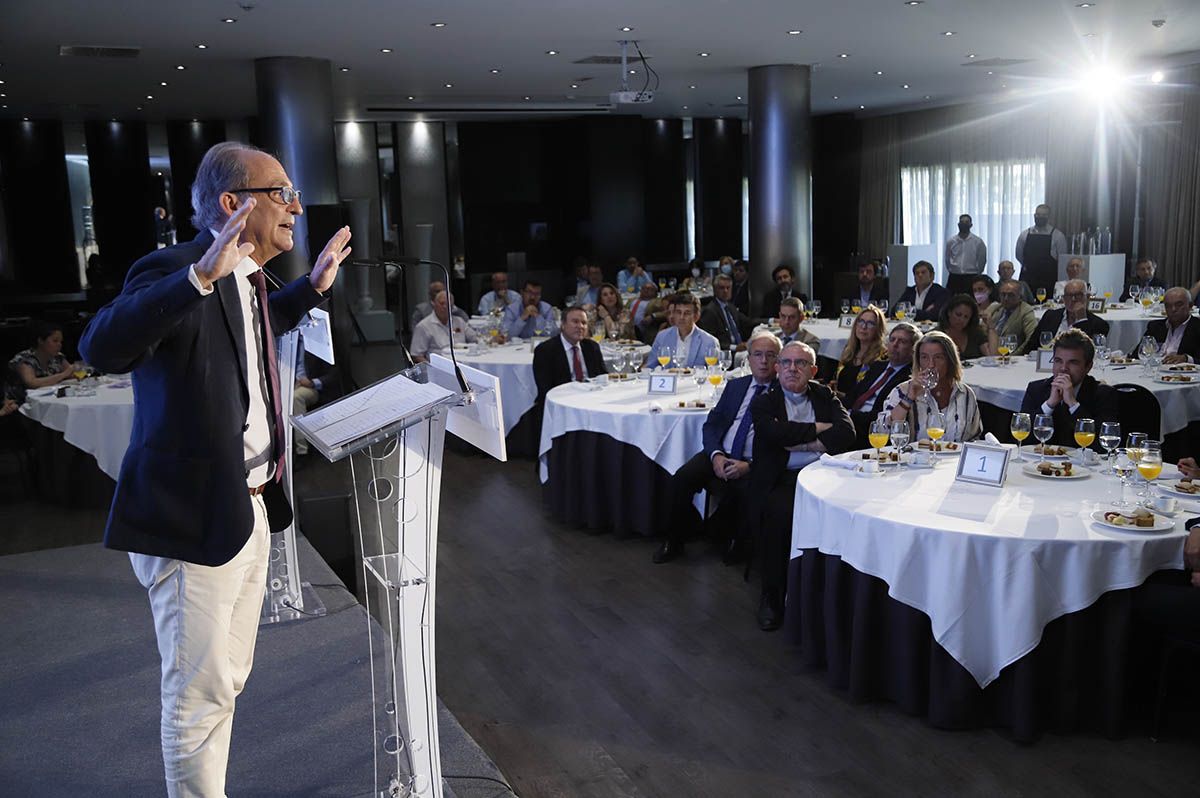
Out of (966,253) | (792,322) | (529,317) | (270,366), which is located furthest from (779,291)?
(270,366)

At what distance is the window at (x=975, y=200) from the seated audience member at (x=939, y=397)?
490 inches

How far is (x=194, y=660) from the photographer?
2385 millimetres

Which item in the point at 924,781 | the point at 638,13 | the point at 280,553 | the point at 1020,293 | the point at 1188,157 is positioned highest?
the point at 638,13

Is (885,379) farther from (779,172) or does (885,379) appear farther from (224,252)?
(779,172)

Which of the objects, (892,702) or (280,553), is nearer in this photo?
(892,702)

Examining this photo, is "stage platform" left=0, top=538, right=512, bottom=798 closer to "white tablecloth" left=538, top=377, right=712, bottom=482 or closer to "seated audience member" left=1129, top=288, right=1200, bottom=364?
"white tablecloth" left=538, top=377, right=712, bottom=482

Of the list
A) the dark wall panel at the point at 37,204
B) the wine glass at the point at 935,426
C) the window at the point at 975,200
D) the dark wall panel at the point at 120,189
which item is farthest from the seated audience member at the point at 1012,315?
the dark wall panel at the point at 37,204

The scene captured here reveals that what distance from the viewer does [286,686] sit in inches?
149

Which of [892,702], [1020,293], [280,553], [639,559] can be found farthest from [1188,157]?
[280,553]

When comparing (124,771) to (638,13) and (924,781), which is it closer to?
(924,781)

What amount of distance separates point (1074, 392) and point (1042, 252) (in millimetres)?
9984

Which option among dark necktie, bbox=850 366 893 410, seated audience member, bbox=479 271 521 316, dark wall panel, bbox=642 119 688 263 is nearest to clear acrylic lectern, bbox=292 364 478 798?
dark necktie, bbox=850 366 893 410

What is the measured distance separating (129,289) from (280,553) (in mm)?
2493

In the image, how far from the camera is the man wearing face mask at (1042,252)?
1371 centimetres
